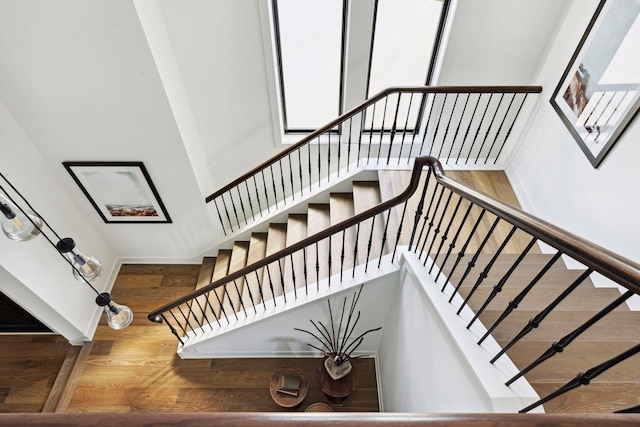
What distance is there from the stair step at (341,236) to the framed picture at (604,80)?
1903 mm

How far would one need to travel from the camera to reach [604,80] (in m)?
2.51

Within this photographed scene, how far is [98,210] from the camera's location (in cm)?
381

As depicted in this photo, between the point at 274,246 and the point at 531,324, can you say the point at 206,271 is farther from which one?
the point at 531,324

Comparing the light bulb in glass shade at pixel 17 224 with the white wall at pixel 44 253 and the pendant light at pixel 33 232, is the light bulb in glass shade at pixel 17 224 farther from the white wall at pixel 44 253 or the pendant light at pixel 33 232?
the white wall at pixel 44 253

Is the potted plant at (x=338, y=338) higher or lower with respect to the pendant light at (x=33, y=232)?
lower

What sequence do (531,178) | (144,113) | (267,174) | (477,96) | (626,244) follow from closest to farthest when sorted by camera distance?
1. (626,244)
2. (144,113)
3. (531,178)
4. (477,96)
5. (267,174)

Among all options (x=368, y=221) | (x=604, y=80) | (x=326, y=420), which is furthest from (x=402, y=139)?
(x=326, y=420)

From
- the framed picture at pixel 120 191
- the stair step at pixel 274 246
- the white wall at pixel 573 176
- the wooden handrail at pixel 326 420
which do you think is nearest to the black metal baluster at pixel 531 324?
the wooden handrail at pixel 326 420

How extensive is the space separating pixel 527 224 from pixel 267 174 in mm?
3355

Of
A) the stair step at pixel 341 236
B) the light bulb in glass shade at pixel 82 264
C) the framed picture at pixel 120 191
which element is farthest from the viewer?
the framed picture at pixel 120 191

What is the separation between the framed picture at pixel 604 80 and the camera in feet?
7.48

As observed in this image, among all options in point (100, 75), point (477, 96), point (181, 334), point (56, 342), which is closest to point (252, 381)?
point (181, 334)

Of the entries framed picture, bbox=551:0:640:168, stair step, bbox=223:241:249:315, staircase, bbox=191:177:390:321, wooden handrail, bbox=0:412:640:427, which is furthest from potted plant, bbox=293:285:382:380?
wooden handrail, bbox=0:412:640:427

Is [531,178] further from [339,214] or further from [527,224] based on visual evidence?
[527,224]
